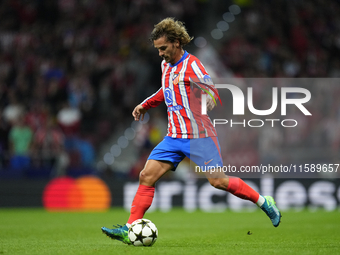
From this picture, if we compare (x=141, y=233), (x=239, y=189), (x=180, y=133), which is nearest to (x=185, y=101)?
(x=180, y=133)

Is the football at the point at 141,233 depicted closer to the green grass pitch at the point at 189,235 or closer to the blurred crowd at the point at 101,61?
the green grass pitch at the point at 189,235

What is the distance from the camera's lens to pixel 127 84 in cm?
1398

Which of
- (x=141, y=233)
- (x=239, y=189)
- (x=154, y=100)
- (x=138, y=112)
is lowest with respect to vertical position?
(x=141, y=233)

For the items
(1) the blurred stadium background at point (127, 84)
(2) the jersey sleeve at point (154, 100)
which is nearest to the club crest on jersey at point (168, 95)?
(2) the jersey sleeve at point (154, 100)

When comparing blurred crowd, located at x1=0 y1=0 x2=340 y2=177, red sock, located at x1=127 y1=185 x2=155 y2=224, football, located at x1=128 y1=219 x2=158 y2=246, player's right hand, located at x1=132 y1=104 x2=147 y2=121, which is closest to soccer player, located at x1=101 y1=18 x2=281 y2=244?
red sock, located at x1=127 y1=185 x2=155 y2=224

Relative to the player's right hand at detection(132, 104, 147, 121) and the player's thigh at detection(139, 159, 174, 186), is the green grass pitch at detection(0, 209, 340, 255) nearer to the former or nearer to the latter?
the player's thigh at detection(139, 159, 174, 186)

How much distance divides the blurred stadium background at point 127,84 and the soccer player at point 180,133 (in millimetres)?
4688

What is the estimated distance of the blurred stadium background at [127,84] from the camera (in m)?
11.6

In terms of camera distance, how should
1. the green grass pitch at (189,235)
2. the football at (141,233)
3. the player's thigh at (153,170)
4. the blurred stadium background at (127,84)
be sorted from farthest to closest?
1. the blurred stadium background at (127,84)
2. the player's thigh at (153,170)
3. the football at (141,233)
4. the green grass pitch at (189,235)

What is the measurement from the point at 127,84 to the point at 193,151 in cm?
895

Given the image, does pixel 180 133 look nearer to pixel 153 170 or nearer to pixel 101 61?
pixel 153 170

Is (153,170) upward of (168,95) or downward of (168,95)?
downward

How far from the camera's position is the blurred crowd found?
1201cm

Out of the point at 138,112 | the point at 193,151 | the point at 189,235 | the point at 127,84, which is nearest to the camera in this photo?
the point at 193,151
